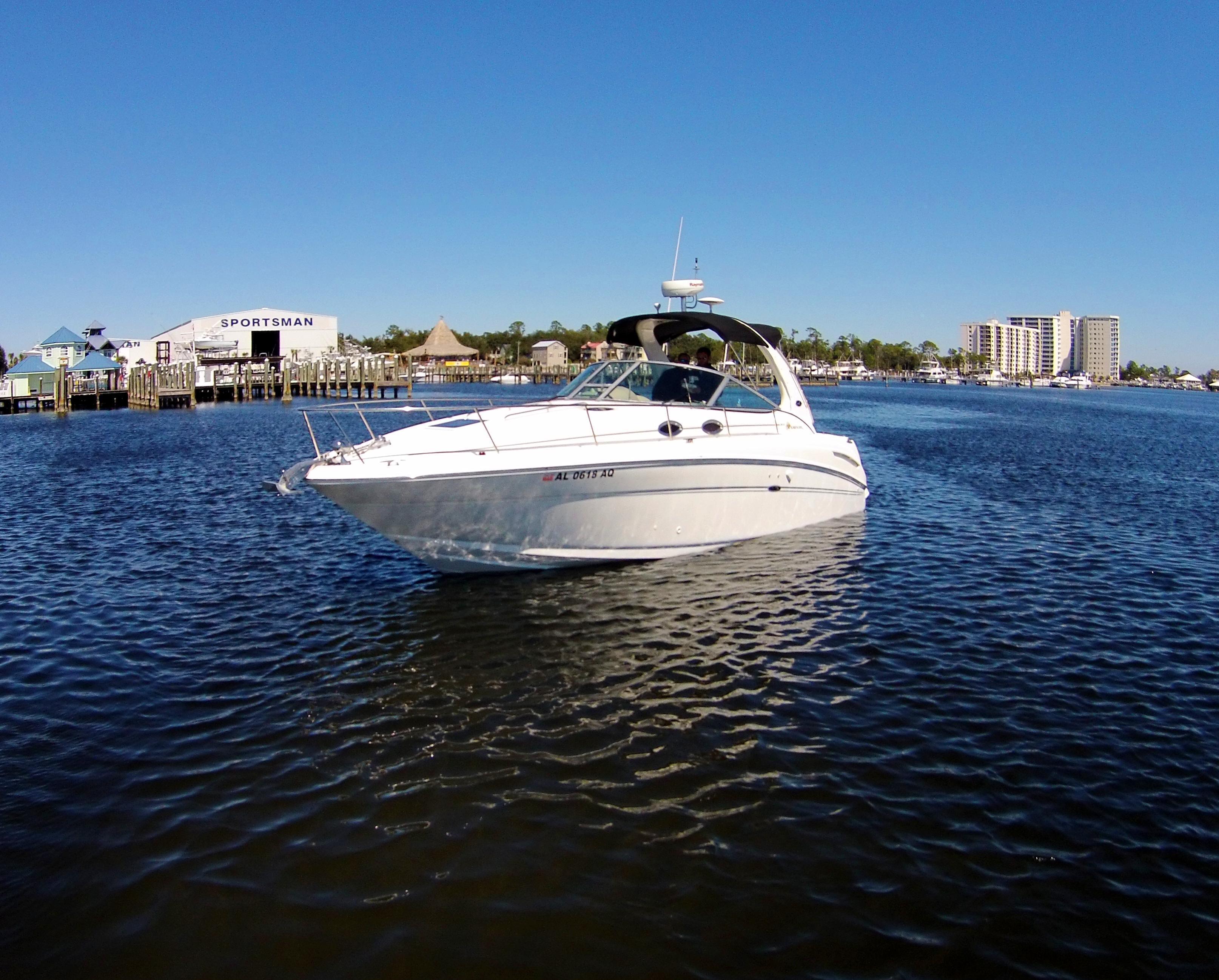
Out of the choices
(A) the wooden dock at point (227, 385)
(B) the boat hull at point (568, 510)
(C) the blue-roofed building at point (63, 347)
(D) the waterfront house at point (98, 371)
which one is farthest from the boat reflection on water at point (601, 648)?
(C) the blue-roofed building at point (63, 347)

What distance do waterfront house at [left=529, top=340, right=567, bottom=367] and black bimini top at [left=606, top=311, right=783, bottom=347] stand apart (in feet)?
407

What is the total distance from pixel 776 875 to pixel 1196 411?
96997 millimetres

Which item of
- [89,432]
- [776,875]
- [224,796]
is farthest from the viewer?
[89,432]

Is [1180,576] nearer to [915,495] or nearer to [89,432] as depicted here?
[915,495]

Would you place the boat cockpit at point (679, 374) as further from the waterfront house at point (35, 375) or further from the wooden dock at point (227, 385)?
the waterfront house at point (35, 375)

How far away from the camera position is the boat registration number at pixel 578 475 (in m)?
11.0

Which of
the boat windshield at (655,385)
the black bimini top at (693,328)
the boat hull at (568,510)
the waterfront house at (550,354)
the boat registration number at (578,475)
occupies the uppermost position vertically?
the waterfront house at (550,354)

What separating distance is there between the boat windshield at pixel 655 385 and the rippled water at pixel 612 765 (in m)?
2.50

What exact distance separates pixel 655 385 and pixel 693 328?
1688mm

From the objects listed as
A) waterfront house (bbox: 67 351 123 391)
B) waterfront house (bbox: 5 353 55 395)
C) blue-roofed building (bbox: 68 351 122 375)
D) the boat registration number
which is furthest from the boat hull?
blue-roofed building (bbox: 68 351 122 375)

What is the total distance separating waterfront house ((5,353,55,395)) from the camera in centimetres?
5634

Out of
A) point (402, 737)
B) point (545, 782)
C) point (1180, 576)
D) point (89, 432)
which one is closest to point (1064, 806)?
point (545, 782)

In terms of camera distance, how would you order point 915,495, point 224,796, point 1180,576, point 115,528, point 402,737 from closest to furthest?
point 224,796, point 402,737, point 1180,576, point 115,528, point 915,495

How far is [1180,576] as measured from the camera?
13.0 m
